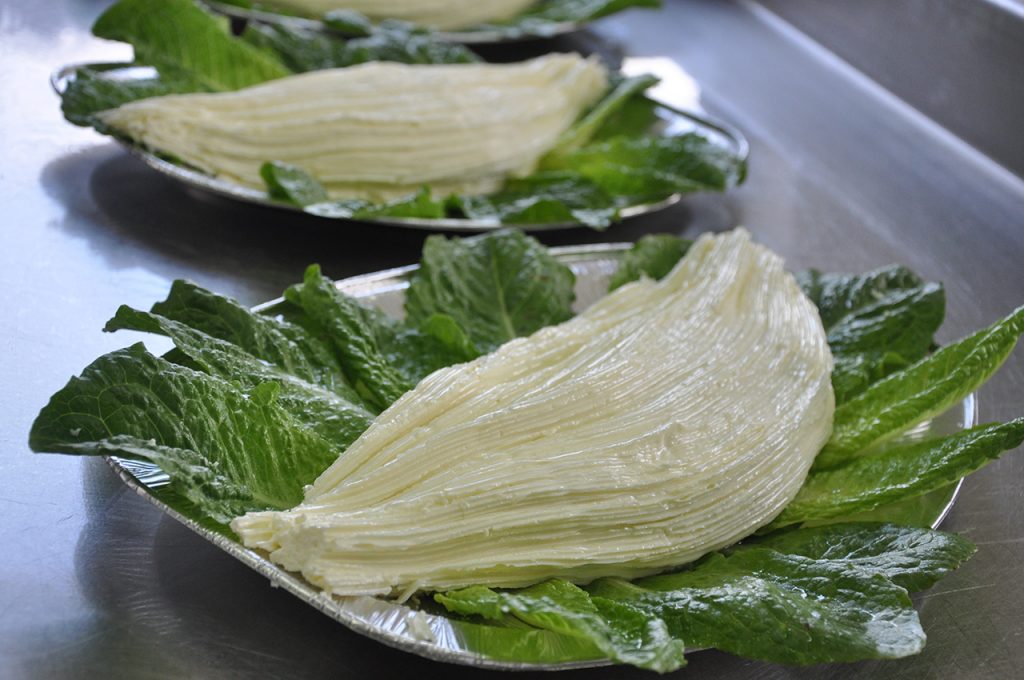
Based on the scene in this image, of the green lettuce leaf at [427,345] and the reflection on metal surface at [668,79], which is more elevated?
the green lettuce leaf at [427,345]

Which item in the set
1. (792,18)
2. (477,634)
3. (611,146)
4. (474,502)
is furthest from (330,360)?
(792,18)

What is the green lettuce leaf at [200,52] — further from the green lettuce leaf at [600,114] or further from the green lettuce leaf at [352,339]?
the green lettuce leaf at [352,339]

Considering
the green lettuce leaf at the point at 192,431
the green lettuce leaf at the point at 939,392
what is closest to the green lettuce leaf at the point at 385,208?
the green lettuce leaf at the point at 192,431

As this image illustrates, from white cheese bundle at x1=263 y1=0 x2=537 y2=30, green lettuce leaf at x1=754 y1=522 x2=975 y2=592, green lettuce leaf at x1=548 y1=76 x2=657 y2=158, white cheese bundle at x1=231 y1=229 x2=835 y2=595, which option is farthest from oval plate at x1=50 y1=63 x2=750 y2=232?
green lettuce leaf at x1=754 y1=522 x2=975 y2=592

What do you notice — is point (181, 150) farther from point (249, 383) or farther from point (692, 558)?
point (692, 558)

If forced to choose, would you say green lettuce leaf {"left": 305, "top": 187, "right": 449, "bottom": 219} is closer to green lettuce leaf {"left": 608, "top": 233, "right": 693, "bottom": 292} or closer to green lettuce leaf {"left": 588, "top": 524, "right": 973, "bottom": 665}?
green lettuce leaf {"left": 608, "top": 233, "right": 693, "bottom": 292}

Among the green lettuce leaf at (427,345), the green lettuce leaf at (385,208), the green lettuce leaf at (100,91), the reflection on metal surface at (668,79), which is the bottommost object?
the reflection on metal surface at (668,79)

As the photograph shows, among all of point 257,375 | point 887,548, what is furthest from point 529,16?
point 887,548
